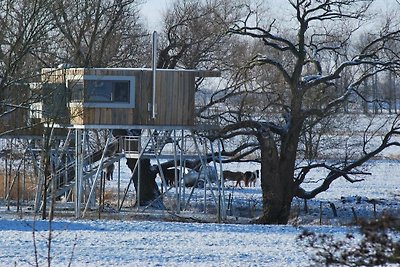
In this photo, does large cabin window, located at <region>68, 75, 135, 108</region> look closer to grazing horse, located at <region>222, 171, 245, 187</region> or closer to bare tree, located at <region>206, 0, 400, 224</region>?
bare tree, located at <region>206, 0, 400, 224</region>

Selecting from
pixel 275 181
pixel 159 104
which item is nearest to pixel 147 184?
pixel 275 181

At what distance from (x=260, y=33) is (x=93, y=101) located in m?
6.74

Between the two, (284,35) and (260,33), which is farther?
(284,35)

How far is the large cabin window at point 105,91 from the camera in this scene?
33.0 metres

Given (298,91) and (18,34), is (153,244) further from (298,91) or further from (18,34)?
(298,91)

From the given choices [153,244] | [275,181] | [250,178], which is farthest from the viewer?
[250,178]

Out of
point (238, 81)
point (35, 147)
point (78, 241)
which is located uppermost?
point (238, 81)

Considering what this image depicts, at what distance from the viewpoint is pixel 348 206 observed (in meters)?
40.7

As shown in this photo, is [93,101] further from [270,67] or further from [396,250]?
[396,250]

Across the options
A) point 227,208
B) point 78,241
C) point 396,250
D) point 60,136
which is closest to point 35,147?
point 60,136

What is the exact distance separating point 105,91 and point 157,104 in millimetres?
1918

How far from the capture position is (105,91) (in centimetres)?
3362

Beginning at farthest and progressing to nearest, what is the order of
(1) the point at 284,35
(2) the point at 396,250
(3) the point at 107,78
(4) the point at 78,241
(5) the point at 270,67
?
(5) the point at 270,67 → (1) the point at 284,35 → (3) the point at 107,78 → (4) the point at 78,241 → (2) the point at 396,250

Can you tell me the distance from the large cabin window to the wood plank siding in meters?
0.13
